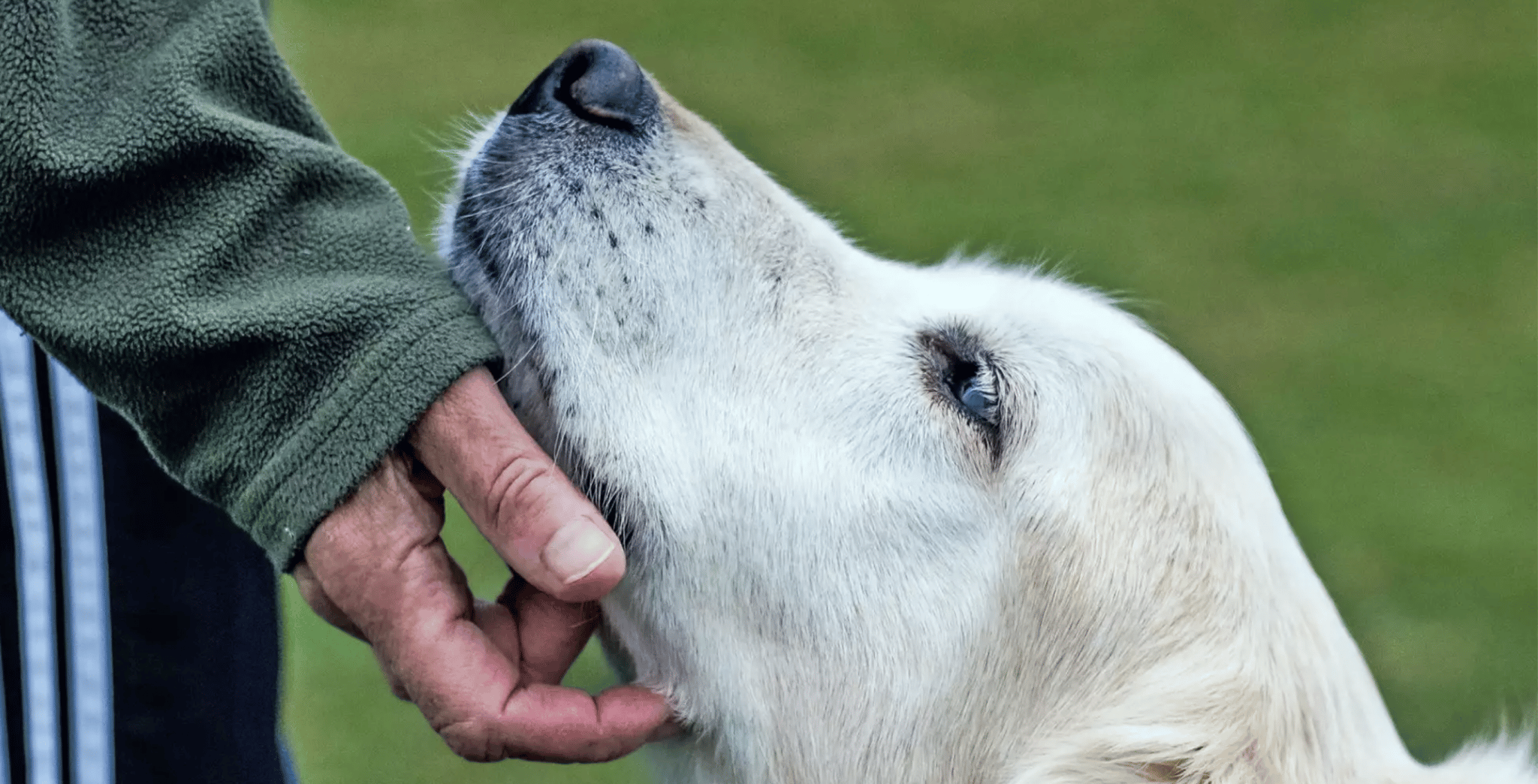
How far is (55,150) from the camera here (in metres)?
1.89

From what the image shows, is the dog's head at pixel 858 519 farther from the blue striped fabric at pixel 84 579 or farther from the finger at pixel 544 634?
the blue striped fabric at pixel 84 579

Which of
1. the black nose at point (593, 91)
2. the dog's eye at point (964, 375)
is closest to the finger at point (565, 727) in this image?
the dog's eye at point (964, 375)

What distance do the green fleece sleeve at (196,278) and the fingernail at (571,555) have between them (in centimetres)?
24

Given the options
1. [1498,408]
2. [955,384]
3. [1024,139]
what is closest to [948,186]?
[1024,139]

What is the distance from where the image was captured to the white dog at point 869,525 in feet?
7.69

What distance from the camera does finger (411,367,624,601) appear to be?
1.99 metres

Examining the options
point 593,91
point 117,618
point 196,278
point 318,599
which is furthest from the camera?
point 593,91

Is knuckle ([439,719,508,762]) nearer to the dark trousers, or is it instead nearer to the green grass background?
the dark trousers

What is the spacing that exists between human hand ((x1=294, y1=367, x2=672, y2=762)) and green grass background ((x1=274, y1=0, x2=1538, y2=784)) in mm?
3080

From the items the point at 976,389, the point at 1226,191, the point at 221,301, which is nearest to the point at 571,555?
the point at 221,301

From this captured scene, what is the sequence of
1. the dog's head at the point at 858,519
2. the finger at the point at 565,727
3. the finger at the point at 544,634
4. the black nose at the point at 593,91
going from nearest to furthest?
the finger at the point at 565,727
the finger at the point at 544,634
the dog's head at the point at 858,519
the black nose at the point at 593,91

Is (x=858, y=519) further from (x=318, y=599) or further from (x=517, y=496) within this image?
(x=318, y=599)

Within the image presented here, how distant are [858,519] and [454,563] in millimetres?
631

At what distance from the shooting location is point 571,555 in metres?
1.99
